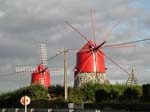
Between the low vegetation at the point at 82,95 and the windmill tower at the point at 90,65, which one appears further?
the windmill tower at the point at 90,65

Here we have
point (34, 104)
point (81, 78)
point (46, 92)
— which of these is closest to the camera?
point (34, 104)

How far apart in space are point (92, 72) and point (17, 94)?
13229 mm

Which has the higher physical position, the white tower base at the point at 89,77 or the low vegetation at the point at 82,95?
A: the white tower base at the point at 89,77

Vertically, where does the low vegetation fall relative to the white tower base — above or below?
below

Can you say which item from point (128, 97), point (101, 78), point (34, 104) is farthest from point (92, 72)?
point (128, 97)

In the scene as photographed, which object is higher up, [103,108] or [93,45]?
[93,45]

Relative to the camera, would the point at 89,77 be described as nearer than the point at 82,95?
No

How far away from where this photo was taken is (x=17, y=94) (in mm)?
79750

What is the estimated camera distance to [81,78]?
272 ft

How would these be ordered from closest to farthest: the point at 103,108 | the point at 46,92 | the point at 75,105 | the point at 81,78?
the point at 103,108 → the point at 75,105 → the point at 46,92 → the point at 81,78

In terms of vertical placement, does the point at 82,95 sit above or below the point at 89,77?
below

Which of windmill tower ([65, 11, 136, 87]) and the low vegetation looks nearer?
the low vegetation

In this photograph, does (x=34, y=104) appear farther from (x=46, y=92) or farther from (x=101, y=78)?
(x=101, y=78)

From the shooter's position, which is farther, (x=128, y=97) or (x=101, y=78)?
(x=101, y=78)
